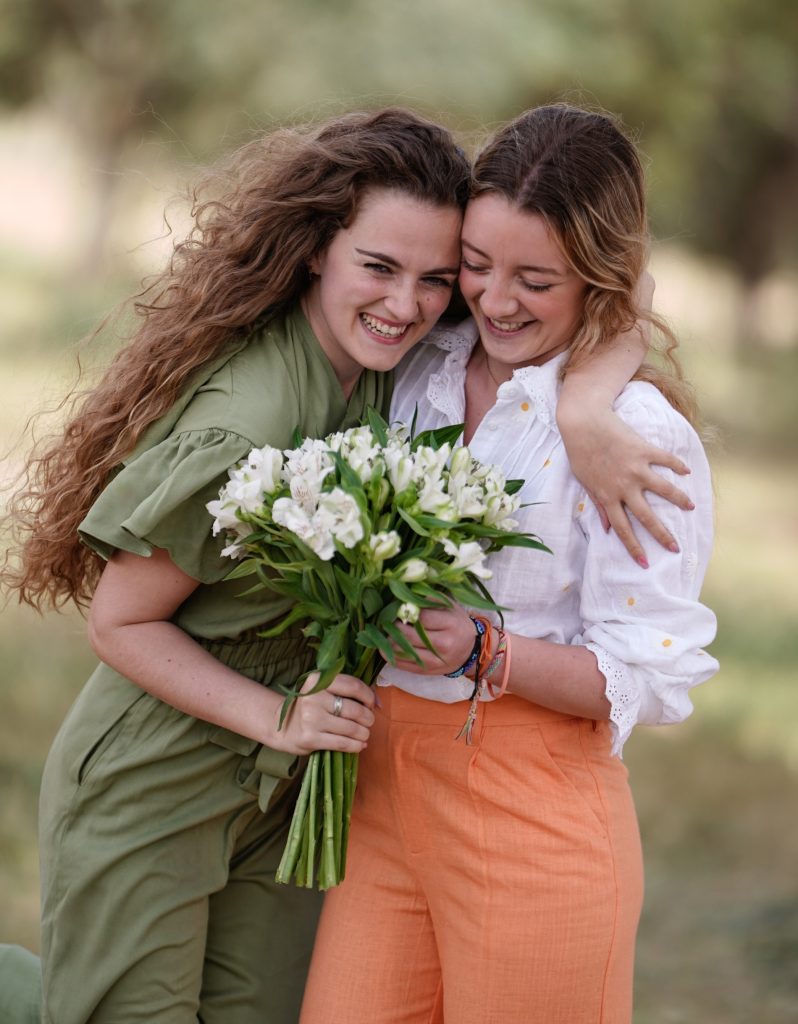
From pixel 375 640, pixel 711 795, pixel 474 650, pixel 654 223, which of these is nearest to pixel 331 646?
pixel 375 640

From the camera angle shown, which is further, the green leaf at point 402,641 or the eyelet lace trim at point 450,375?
the eyelet lace trim at point 450,375

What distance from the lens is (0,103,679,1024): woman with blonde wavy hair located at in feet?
8.98

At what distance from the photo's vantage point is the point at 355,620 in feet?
8.27

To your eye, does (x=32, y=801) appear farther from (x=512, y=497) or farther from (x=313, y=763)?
(x=512, y=497)

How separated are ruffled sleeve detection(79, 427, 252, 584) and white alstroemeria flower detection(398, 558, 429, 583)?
→ 46cm

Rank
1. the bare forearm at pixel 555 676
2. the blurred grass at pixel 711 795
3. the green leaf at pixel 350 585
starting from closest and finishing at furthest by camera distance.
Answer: the green leaf at pixel 350 585, the bare forearm at pixel 555 676, the blurred grass at pixel 711 795

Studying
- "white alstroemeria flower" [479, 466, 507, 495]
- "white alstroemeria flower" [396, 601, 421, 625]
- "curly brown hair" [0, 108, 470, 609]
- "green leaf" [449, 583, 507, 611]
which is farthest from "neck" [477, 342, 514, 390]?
"white alstroemeria flower" [396, 601, 421, 625]

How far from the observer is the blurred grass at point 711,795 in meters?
5.15

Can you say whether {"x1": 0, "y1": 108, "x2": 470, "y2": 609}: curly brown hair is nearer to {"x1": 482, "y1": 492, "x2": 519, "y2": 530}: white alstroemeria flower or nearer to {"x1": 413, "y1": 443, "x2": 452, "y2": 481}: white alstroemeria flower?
{"x1": 413, "y1": 443, "x2": 452, "y2": 481}: white alstroemeria flower

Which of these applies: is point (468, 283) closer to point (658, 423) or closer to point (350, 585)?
point (658, 423)

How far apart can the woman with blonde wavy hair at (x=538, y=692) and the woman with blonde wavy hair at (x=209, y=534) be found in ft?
0.45

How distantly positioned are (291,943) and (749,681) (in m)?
5.23

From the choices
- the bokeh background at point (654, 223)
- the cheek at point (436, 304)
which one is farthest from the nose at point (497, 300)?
the bokeh background at point (654, 223)

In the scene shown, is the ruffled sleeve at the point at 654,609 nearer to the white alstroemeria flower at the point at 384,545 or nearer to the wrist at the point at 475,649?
the wrist at the point at 475,649
